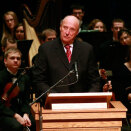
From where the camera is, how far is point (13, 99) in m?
3.92

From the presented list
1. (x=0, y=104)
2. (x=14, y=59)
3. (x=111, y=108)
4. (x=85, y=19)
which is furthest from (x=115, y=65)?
(x=85, y=19)

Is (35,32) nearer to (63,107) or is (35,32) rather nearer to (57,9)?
(57,9)

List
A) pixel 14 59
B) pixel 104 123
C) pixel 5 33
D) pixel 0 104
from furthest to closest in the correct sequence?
pixel 5 33
pixel 14 59
pixel 0 104
pixel 104 123

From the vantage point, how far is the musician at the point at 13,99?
374cm

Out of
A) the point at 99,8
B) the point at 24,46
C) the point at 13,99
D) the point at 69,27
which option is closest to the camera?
the point at 69,27

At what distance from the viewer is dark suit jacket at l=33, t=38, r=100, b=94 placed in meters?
3.09

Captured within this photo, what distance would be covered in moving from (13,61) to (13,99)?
0.50 meters

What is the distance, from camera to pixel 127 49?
453 centimetres

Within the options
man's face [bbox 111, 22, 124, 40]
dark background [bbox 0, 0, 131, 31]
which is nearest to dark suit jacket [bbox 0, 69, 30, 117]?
man's face [bbox 111, 22, 124, 40]

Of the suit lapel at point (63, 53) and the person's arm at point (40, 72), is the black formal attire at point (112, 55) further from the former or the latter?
the person's arm at point (40, 72)

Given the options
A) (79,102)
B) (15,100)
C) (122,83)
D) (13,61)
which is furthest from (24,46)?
(79,102)

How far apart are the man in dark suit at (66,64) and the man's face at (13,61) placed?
1.03 meters

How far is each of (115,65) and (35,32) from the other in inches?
77.8

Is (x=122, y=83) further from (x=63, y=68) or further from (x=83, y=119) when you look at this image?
(x=83, y=119)
